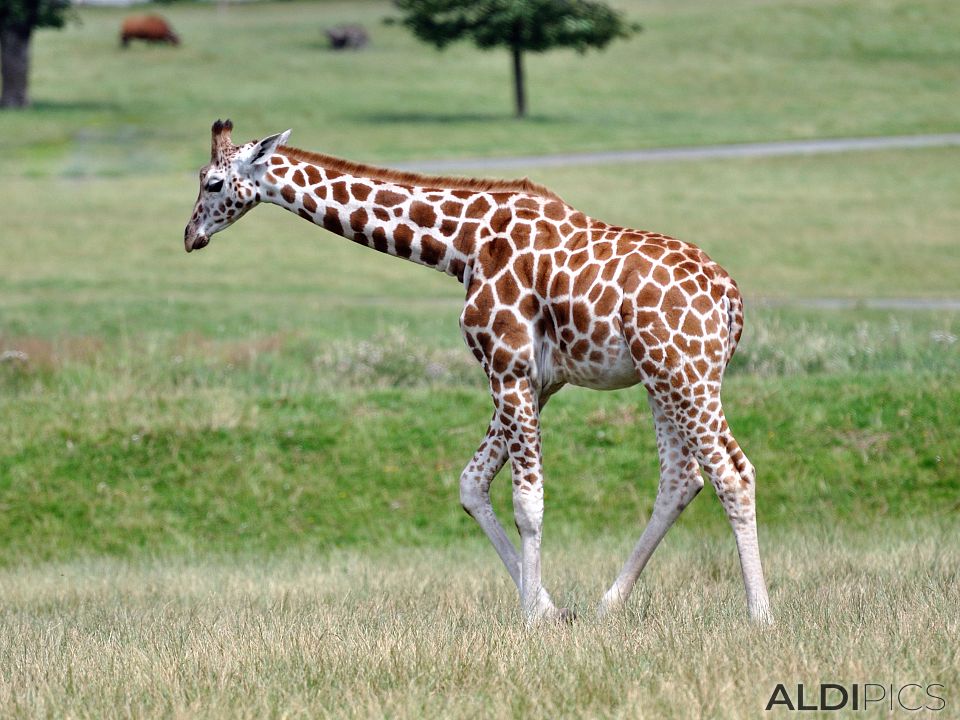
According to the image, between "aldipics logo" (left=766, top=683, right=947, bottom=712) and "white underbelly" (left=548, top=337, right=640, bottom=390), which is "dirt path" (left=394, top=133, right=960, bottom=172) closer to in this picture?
"white underbelly" (left=548, top=337, right=640, bottom=390)

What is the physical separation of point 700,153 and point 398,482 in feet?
119

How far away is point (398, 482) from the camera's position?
541 inches

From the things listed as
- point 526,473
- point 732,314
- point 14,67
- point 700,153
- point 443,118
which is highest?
point 732,314

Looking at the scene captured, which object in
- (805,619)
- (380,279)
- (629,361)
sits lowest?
(380,279)

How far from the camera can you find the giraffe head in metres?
8.38

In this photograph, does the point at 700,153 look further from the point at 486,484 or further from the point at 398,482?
the point at 486,484

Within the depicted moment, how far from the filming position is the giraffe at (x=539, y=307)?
7480 mm

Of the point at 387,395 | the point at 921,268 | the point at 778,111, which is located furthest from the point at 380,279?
the point at 778,111

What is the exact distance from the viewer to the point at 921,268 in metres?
Answer: 30.2

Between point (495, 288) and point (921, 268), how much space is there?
24512 mm

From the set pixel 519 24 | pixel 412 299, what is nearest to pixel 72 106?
pixel 519 24

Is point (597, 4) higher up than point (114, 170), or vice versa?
→ point (597, 4)

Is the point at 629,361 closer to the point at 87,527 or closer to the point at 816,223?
the point at 87,527

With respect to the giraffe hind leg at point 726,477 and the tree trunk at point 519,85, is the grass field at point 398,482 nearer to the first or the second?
the giraffe hind leg at point 726,477
